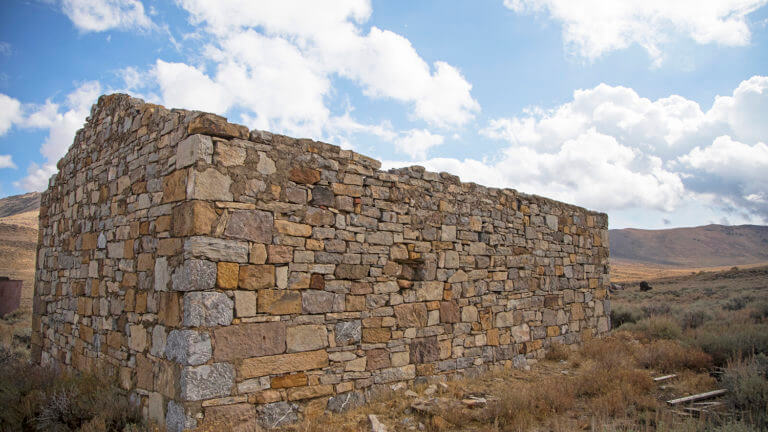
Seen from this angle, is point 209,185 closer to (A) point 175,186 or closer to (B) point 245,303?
(A) point 175,186

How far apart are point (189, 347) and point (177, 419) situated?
66cm

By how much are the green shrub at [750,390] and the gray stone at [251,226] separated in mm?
4918

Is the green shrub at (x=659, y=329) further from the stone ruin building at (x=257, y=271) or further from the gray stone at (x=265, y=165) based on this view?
the gray stone at (x=265, y=165)

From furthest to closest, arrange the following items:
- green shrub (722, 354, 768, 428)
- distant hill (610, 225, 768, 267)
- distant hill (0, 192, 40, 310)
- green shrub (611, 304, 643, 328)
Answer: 1. distant hill (610, 225, 768, 267)
2. distant hill (0, 192, 40, 310)
3. green shrub (611, 304, 643, 328)
4. green shrub (722, 354, 768, 428)

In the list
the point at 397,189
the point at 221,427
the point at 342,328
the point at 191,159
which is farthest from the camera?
the point at 397,189

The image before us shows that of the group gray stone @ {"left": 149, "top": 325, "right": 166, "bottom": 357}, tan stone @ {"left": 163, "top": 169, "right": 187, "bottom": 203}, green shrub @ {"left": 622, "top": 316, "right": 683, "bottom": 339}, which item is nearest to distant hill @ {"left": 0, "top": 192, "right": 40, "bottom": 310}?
gray stone @ {"left": 149, "top": 325, "right": 166, "bottom": 357}

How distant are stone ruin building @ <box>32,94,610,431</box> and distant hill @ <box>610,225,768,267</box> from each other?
67.4 meters

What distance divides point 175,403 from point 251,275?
1313 mm

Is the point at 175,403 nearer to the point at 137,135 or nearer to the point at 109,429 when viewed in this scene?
the point at 109,429

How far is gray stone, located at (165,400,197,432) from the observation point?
4219 millimetres

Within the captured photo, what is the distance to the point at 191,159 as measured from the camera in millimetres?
4605

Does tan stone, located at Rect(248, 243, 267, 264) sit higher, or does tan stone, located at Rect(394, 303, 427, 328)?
tan stone, located at Rect(248, 243, 267, 264)

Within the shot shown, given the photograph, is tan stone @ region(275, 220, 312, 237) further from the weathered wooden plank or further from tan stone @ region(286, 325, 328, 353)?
the weathered wooden plank

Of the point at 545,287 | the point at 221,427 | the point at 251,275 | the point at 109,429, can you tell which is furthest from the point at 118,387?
the point at 545,287
